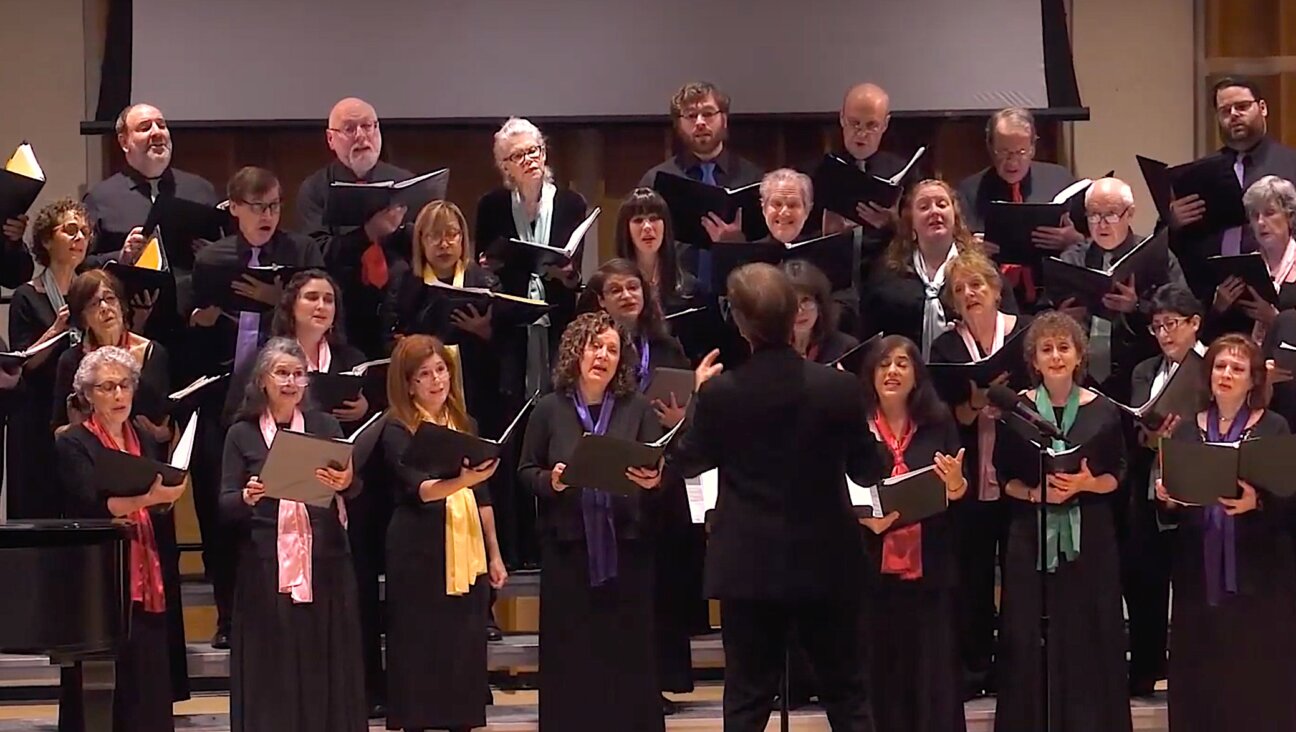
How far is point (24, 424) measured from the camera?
5277 millimetres

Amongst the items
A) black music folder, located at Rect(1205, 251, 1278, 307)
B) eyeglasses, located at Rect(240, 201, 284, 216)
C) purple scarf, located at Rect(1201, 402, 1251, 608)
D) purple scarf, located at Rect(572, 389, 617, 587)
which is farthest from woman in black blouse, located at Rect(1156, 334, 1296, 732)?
eyeglasses, located at Rect(240, 201, 284, 216)

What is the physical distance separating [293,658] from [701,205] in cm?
166

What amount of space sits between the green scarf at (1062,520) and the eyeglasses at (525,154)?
1629 mm

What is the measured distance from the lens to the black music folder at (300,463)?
4.39 metres

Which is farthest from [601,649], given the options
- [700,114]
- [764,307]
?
[700,114]

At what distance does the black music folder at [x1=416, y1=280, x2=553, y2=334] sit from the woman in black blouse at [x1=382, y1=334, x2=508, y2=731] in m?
0.22

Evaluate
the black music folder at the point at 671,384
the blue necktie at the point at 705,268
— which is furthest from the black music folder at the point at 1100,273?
the black music folder at the point at 671,384

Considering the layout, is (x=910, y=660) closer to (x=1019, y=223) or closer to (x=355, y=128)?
(x=1019, y=223)

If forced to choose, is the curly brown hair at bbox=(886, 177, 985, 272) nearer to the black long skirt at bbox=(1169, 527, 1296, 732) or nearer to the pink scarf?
the pink scarf

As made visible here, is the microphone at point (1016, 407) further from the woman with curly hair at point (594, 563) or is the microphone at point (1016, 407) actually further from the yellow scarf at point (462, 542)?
the yellow scarf at point (462, 542)

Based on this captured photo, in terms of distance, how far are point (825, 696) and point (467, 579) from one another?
1.16 m

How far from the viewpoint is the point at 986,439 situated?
16.3 ft

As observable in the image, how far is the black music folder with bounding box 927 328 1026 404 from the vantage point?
4.72 meters

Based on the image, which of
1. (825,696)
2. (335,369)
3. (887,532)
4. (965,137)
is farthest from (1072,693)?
(965,137)
